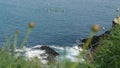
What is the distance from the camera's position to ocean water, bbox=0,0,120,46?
24.2 m

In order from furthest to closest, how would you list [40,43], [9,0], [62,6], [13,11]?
1. [9,0]
2. [62,6]
3. [13,11]
4. [40,43]

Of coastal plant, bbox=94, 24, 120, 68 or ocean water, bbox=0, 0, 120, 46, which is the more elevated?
coastal plant, bbox=94, 24, 120, 68

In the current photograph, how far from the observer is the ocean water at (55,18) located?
79.5 ft

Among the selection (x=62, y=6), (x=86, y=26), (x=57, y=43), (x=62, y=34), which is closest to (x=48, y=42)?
(x=57, y=43)

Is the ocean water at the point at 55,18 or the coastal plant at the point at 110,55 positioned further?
the ocean water at the point at 55,18

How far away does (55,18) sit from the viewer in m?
30.0

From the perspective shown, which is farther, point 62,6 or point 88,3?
point 88,3

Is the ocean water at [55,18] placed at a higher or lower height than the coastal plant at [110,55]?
lower

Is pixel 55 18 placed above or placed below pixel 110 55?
below

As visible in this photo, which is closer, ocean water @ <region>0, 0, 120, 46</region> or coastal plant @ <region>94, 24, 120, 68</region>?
coastal plant @ <region>94, 24, 120, 68</region>

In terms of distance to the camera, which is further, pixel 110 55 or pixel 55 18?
pixel 55 18

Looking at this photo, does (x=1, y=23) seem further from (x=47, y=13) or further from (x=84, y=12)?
(x=84, y=12)

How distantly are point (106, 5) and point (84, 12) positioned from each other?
14.7ft

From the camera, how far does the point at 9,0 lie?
3659cm
